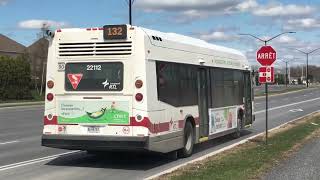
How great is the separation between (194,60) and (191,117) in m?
1.50

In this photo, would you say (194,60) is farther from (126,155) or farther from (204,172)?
(204,172)

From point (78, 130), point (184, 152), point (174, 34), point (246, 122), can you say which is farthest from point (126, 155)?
point (246, 122)

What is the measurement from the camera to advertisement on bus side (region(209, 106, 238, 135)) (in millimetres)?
15789

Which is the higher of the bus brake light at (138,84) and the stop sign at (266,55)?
the stop sign at (266,55)

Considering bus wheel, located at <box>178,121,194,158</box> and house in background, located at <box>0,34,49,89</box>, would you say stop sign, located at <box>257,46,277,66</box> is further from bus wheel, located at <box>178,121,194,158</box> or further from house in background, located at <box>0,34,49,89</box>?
house in background, located at <box>0,34,49,89</box>

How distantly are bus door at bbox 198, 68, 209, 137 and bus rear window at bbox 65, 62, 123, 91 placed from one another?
3503 mm

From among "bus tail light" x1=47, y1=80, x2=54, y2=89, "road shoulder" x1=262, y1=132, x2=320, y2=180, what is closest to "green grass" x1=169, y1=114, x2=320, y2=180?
"road shoulder" x1=262, y1=132, x2=320, y2=180

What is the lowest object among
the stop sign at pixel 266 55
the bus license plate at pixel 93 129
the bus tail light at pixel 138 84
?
the bus license plate at pixel 93 129

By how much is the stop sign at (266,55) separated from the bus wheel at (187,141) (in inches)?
181

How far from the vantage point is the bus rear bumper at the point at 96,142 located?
1135 centimetres

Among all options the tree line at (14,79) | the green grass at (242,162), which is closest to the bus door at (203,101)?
the green grass at (242,162)

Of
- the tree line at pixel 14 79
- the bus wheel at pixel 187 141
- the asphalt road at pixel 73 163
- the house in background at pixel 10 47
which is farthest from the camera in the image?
the house in background at pixel 10 47

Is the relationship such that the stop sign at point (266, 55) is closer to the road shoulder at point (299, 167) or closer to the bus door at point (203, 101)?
the bus door at point (203, 101)

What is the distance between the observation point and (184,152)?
44.4 feet
